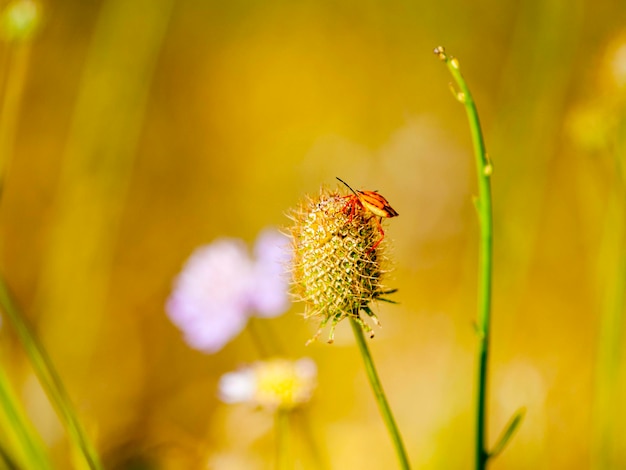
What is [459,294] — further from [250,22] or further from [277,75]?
[250,22]

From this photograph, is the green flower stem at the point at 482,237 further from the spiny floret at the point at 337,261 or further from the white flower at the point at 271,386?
the white flower at the point at 271,386

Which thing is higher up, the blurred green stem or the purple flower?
the purple flower

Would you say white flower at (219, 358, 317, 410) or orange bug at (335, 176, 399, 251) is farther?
white flower at (219, 358, 317, 410)

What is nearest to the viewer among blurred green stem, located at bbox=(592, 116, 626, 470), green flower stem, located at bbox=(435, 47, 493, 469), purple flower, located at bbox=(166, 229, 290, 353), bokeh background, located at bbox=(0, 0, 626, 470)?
green flower stem, located at bbox=(435, 47, 493, 469)

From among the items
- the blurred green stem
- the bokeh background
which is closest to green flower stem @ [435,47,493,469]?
the blurred green stem

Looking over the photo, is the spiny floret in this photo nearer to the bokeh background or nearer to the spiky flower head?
the spiky flower head

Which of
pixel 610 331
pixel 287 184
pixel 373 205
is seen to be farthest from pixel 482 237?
pixel 287 184

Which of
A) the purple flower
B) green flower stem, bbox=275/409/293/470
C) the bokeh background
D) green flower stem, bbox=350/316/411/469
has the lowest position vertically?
green flower stem, bbox=350/316/411/469

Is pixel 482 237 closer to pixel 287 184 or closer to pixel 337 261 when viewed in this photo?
pixel 337 261
